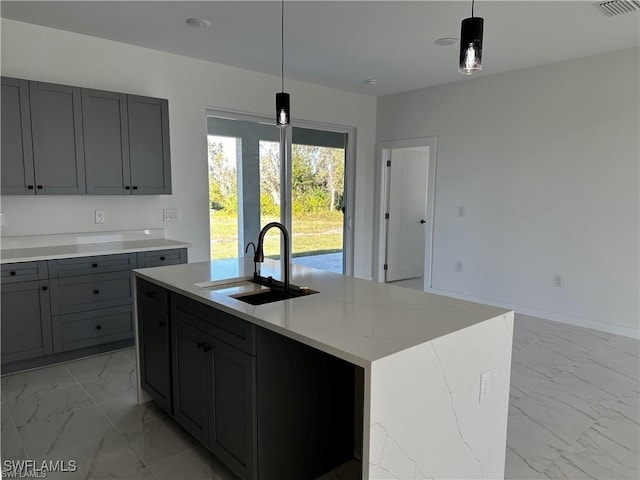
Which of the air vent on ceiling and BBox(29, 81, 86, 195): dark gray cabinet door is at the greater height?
the air vent on ceiling

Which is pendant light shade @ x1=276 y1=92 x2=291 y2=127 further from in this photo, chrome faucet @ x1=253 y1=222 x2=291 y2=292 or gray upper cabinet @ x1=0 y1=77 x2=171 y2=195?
gray upper cabinet @ x1=0 y1=77 x2=171 y2=195

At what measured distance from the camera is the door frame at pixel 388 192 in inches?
221

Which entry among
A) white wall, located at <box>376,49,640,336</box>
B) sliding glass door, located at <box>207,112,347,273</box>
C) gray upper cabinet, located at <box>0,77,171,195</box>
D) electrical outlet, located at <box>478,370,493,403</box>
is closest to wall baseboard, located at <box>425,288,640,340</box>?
white wall, located at <box>376,49,640,336</box>

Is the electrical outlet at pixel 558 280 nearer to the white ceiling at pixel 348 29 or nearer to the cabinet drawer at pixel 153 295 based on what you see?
the white ceiling at pixel 348 29

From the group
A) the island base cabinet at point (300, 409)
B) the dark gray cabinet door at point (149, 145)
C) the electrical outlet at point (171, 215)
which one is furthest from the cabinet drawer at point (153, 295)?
the electrical outlet at point (171, 215)

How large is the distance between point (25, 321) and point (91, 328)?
46 cm

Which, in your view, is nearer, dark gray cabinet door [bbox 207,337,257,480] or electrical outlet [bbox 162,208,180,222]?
dark gray cabinet door [bbox 207,337,257,480]

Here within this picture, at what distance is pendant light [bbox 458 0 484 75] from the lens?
1.79 meters

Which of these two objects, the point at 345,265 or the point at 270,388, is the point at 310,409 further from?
the point at 345,265

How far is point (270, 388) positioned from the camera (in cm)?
182

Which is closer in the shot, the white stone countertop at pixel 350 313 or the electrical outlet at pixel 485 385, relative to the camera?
the white stone countertop at pixel 350 313

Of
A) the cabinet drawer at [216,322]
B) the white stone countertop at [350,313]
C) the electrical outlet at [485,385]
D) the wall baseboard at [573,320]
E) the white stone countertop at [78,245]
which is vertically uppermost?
the white stone countertop at [78,245]

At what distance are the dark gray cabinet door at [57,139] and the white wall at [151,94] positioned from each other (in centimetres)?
30

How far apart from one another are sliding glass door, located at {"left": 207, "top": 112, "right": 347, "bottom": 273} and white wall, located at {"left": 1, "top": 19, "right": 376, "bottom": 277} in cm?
20
